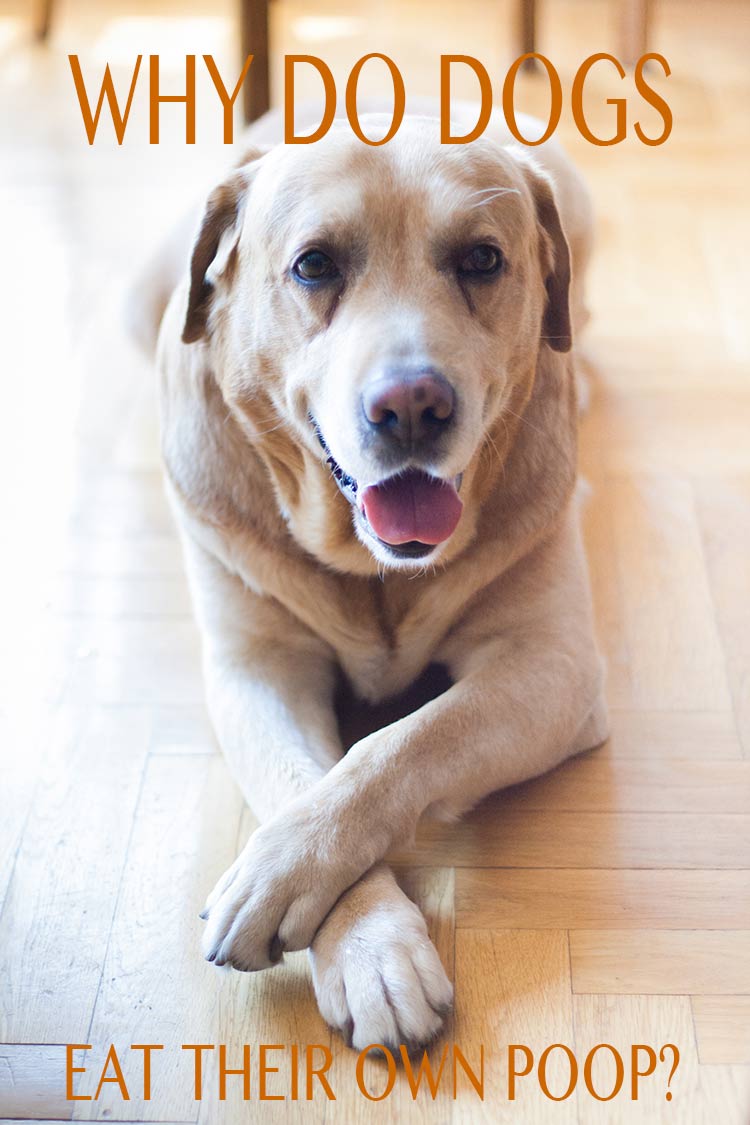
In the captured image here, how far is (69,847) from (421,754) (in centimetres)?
49

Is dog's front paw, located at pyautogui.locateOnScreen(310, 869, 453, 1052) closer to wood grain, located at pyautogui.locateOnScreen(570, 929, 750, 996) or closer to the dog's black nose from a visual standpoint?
wood grain, located at pyautogui.locateOnScreen(570, 929, 750, 996)

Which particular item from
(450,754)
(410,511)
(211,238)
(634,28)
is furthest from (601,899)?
(634,28)

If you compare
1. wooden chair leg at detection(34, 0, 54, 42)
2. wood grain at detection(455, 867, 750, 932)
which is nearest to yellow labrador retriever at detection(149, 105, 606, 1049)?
wood grain at detection(455, 867, 750, 932)

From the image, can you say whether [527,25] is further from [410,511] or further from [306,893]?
[306,893]

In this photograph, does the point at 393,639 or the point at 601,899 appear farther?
the point at 393,639

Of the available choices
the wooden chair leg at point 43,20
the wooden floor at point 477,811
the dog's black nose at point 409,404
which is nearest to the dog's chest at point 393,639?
the wooden floor at point 477,811

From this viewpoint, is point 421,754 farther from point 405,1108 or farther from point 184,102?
point 184,102

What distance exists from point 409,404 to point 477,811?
1.95 ft

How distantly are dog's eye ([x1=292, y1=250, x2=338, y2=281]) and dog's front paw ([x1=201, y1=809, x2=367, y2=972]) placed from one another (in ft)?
2.17

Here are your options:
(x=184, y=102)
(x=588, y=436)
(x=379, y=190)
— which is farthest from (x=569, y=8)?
(x=379, y=190)

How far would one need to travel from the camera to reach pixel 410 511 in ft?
5.42

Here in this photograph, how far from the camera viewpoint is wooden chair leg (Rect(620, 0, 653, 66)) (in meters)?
3.71

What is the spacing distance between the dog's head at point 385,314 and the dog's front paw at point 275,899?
379mm

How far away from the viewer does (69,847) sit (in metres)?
1.77
